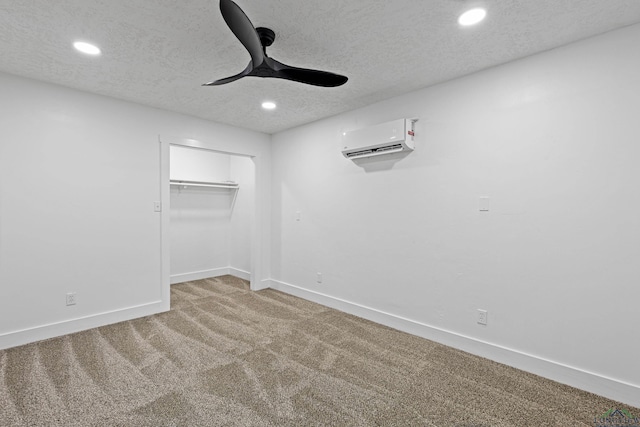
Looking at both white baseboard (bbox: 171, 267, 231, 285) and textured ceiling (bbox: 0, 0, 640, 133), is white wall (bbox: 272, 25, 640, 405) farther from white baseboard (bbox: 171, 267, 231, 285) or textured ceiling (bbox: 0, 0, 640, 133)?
white baseboard (bbox: 171, 267, 231, 285)

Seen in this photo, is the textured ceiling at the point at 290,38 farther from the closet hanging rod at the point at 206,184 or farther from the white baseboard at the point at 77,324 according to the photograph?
the white baseboard at the point at 77,324

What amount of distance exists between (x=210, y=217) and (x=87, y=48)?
3.53 meters

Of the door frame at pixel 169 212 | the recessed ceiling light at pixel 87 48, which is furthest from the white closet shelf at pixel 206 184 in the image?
the recessed ceiling light at pixel 87 48

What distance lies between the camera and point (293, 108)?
364 centimetres

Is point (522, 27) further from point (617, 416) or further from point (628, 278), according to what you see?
point (617, 416)

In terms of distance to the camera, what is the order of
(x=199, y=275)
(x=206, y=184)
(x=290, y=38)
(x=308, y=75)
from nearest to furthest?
(x=308, y=75) < (x=290, y=38) < (x=206, y=184) < (x=199, y=275)

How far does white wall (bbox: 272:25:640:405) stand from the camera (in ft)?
6.82

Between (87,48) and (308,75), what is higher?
Answer: (87,48)

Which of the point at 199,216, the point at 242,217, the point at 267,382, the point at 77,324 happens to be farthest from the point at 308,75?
the point at 199,216

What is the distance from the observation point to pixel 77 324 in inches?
123

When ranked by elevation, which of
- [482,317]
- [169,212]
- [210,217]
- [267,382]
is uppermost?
[169,212]

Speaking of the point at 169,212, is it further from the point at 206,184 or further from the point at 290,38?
the point at 290,38

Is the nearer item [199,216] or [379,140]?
[379,140]

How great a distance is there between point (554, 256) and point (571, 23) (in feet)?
5.27
